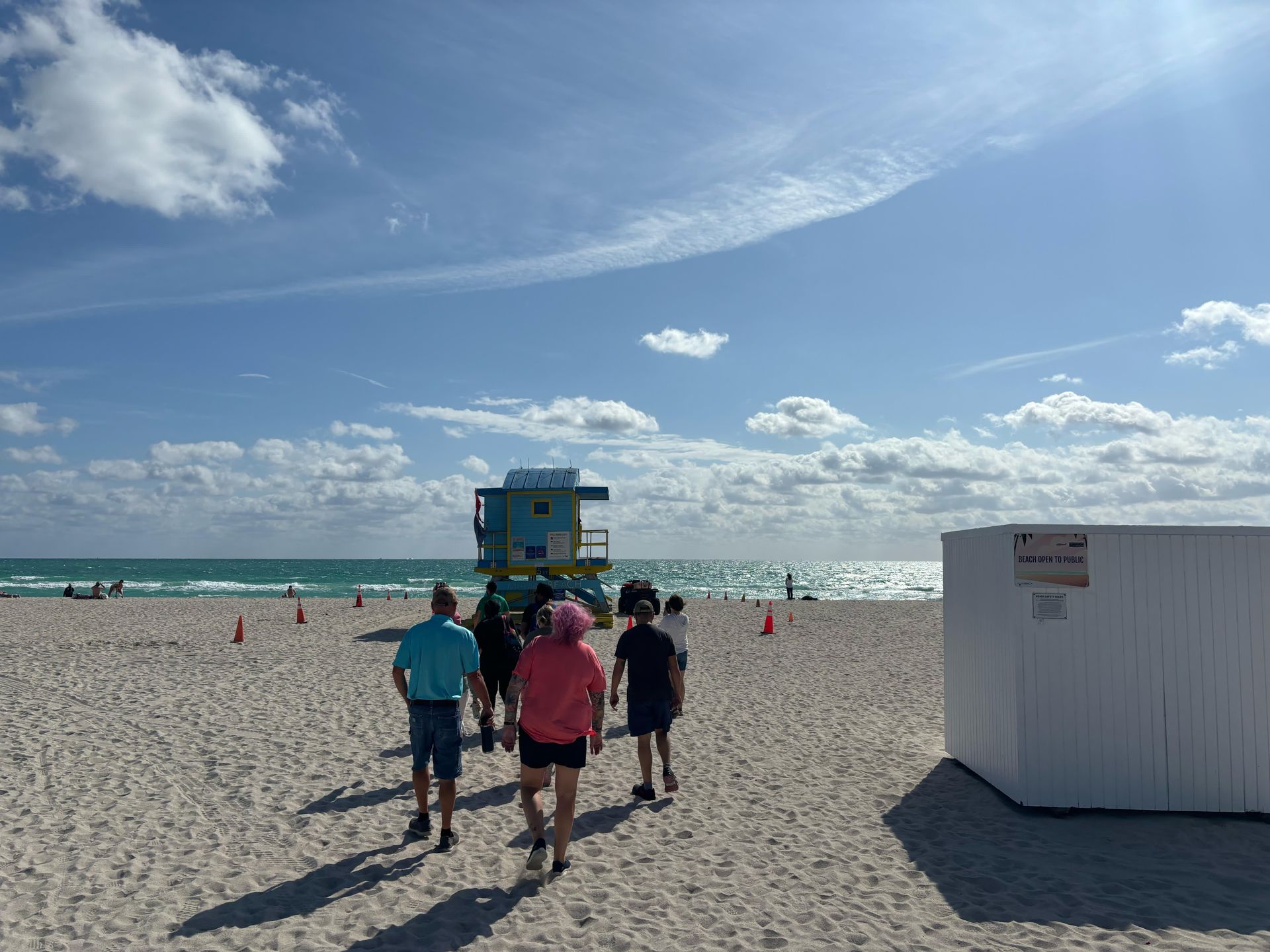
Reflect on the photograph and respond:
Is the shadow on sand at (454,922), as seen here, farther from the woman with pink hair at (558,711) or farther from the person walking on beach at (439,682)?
the person walking on beach at (439,682)

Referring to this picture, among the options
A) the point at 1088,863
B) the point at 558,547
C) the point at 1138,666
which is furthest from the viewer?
the point at 558,547

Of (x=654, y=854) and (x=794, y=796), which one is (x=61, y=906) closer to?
(x=654, y=854)

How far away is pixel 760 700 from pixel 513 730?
6847 mm

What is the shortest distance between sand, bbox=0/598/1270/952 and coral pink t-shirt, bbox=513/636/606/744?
3.38 ft

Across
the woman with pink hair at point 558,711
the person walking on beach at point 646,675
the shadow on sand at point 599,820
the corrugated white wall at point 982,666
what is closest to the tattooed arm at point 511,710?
the woman with pink hair at point 558,711

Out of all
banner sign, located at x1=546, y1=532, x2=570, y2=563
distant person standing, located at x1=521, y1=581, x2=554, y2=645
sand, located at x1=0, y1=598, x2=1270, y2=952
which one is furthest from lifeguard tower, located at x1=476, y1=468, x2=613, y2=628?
distant person standing, located at x1=521, y1=581, x2=554, y2=645

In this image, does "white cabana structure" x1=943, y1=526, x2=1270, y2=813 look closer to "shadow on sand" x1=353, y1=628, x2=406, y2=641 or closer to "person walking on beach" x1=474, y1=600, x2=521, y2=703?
"person walking on beach" x1=474, y1=600, x2=521, y2=703

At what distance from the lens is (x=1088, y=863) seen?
5.54 meters

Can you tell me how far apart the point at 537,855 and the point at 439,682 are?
131 cm

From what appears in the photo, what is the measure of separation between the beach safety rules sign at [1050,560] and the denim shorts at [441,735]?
4.68 metres

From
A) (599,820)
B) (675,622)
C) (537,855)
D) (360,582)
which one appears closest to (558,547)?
(675,622)

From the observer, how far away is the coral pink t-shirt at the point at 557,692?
4965 millimetres

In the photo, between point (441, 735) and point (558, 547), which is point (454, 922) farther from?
point (558, 547)

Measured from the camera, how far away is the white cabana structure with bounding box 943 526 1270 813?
646 cm
